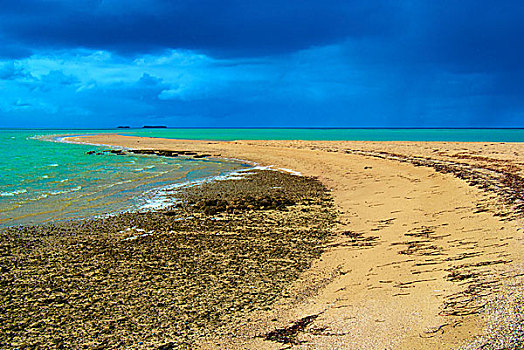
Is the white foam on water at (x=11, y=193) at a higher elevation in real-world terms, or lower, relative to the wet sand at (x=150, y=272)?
higher

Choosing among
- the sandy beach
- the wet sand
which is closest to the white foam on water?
the wet sand

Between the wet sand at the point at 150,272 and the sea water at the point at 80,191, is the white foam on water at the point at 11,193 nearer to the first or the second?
the sea water at the point at 80,191

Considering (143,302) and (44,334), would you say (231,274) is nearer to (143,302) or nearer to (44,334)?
(143,302)

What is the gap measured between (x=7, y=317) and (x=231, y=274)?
3571 mm

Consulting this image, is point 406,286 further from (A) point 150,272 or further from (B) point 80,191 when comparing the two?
(B) point 80,191

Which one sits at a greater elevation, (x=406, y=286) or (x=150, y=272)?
(x=406, y=286)

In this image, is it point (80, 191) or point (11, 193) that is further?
point (80, 191)

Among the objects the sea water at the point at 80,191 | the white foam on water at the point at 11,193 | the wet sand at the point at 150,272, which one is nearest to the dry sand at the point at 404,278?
the wet sand at the point at 150,272

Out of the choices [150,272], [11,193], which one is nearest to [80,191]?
[11,193]

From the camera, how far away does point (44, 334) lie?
18.0 ft

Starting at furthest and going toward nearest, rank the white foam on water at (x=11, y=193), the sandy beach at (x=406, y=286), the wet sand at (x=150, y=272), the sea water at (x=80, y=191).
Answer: the white foam on water at (x=11, y=193) < the sea water at (x=80, y=191) < the wet sand at (x=150, y=272) < the sandy beach at (x=406, y=286)

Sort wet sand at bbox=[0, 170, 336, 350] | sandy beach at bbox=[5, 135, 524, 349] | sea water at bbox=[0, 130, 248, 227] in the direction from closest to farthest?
1. sandy beach at bbox=[5, 135, 524, 349]
2. wet sand at bbox=[0, 170, 336, 350]
3. sea water at bbox=[0, 130, 248, 227]

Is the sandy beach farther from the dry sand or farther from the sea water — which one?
the sea water

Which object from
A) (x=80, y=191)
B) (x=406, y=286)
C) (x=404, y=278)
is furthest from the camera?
(x=80, y=191)
